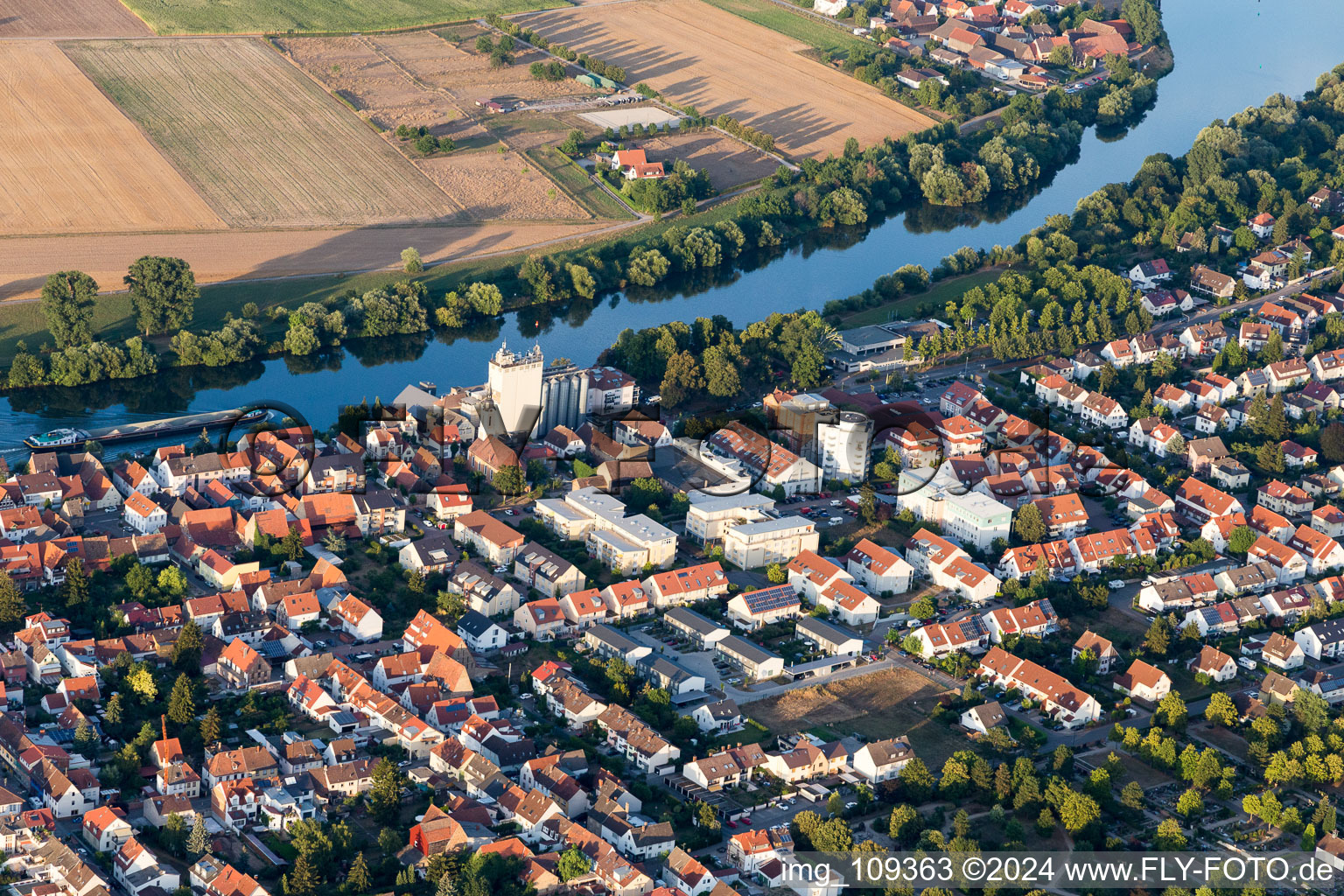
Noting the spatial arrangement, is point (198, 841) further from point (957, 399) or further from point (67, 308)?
point (957, 399)

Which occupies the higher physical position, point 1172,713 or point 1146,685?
point 1172,713

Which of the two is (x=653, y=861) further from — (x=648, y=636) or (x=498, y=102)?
(x=498, y=102)

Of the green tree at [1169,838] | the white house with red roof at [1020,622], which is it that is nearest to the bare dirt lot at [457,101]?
the white house with red roof at [1020,622]

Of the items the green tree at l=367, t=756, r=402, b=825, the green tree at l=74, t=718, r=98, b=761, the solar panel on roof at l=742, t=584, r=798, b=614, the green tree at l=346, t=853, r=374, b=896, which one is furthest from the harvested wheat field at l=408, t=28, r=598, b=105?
the green tree at l=346, t=853, r=374, b=896

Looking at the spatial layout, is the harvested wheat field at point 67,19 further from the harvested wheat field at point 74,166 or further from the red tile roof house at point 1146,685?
the red tile roof house at point 1146,685

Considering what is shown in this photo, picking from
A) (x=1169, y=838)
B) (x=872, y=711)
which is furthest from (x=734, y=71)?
(x=1169, y=838)

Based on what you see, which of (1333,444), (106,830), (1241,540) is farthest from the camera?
(1333,444)

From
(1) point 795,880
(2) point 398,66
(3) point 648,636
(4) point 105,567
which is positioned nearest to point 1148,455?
(3) point 648,636
